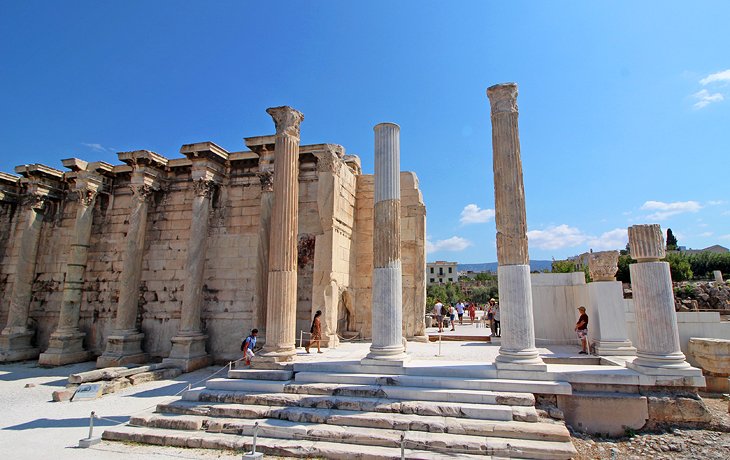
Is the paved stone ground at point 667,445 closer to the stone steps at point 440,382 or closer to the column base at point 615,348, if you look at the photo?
the stone steps at point 440,382

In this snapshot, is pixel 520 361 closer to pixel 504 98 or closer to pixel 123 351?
pixel 504 98

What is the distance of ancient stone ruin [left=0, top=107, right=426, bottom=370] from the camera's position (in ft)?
44.1

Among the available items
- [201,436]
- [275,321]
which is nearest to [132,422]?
[201,436]

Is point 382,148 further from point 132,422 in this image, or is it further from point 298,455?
point 132,422

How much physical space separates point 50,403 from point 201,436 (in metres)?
5.63

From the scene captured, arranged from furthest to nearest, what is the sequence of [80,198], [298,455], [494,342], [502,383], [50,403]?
[80,198] → [494,342] → [50,403] → [502,383] → [298,455]

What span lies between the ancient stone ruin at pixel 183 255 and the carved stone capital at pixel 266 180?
4 cm

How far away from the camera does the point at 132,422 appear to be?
771cm

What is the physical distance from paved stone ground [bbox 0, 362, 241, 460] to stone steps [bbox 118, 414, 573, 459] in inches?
24.3

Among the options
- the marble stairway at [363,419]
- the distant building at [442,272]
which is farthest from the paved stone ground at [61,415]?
the distant building at [442,272]

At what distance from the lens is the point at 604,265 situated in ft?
34.7

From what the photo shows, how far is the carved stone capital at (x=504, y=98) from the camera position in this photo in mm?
9227

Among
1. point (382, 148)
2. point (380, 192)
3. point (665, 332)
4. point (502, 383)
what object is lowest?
point (502, 383)

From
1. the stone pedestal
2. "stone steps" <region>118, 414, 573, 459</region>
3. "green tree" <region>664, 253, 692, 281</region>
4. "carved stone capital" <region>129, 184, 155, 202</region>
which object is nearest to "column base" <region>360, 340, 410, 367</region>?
"stone steps" <region>118, 414, 573, 459</region>
